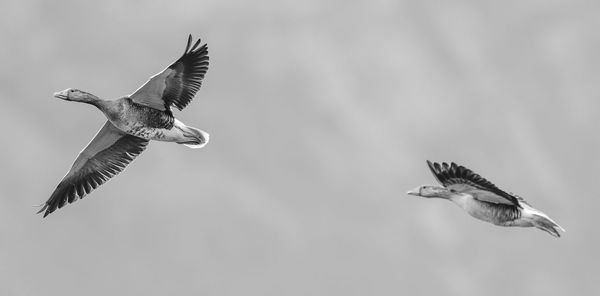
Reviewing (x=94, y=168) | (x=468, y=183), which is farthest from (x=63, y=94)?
(x=468, y=183)

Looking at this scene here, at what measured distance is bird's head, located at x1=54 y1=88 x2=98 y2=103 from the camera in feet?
78.7

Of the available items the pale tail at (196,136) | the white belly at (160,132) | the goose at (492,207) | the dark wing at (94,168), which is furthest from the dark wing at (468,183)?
the dark wing at (94,168)

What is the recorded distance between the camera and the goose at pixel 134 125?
23922mm

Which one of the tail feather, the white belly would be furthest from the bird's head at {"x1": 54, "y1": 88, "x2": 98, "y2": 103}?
the tail feather

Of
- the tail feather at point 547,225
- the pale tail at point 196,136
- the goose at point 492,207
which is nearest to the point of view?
the goose at point 492,207

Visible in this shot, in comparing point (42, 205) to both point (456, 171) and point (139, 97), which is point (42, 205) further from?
point (456, 171)

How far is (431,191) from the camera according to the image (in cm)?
2427

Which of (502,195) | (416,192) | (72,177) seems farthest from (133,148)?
(502,195)

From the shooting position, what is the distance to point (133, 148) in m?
25.8

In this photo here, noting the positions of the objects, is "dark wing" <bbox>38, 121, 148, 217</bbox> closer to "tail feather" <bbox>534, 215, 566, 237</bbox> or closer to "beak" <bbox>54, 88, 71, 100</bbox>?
"beak" <bbox>54, 88, 71, 100</bbox>

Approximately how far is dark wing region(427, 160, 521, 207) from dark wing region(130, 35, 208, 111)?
5.47 meters

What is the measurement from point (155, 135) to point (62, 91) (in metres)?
2.13

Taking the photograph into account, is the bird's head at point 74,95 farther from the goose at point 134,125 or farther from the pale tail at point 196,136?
the pale tail at point 196,136

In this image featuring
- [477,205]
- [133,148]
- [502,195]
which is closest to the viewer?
[502,195]
